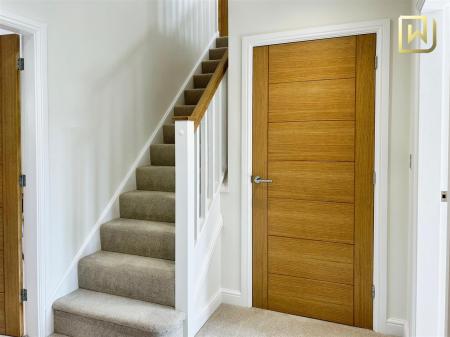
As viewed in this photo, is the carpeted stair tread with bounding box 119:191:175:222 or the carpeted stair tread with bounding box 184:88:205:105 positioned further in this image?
the carpeted stair tread with bounding box 184:88:205:105

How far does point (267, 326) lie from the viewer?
8.17 ft

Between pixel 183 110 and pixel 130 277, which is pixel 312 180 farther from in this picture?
pixel 183 110

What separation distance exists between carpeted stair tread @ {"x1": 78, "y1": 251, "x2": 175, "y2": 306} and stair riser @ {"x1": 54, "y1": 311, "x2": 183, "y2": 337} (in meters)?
0.25

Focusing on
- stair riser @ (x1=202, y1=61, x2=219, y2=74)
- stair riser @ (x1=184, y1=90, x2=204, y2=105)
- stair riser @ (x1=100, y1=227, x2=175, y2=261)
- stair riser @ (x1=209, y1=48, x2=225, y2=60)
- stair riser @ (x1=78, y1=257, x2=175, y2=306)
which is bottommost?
stair riser @ (x1=78, y1=257, x2=175, y2=306)

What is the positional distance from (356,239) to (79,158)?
6.88ft

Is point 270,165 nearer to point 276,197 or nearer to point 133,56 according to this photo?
point 276,197

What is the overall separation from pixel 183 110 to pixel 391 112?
2140 mm

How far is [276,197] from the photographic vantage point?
2.67 meters

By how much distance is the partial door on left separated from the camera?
7.29ft

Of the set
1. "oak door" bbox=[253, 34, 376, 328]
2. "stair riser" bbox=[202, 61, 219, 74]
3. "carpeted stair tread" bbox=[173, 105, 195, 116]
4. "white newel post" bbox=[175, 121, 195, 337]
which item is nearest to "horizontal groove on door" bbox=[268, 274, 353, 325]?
"oak door" bbox=[253, 34, 376, 328]

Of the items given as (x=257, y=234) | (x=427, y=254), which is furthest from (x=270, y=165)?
(x=427, y=254)

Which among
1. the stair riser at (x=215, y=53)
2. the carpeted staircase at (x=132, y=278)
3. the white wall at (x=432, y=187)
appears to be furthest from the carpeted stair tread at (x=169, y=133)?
the white wall at (x=432, y=187)

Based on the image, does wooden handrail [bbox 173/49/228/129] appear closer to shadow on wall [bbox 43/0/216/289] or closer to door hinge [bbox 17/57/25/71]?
shadow on wall [bbox 43/0/216/289]

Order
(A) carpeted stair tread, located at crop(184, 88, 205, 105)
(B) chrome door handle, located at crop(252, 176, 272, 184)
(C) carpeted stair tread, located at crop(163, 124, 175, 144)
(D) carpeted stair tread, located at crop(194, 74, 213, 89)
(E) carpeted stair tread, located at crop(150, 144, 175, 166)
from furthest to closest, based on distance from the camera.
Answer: (D) carpeted stair tread, located at crop(194, 74, 213, 89)
(A) carpeted stair tread, located at crop(184, 88, 205, 105)
(C) carpeted stair tread, located at crop(163, 124, 175, 144)
(E) carpeted stair tread, located at crop(150, 144, 175, 166)
(B) chrome door handle, located at crop(252, 176, 272, 184)
